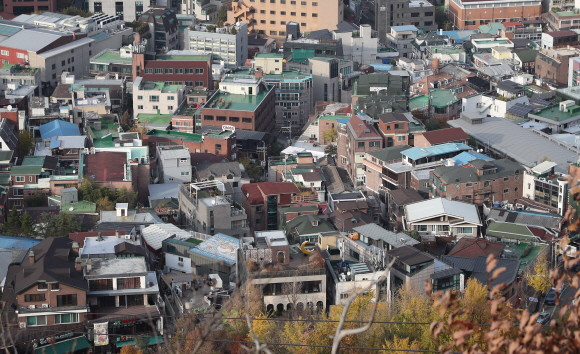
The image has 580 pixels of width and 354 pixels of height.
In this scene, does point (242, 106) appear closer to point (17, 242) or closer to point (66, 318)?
point (17, 242)

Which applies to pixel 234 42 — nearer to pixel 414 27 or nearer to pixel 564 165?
pixel 414 27

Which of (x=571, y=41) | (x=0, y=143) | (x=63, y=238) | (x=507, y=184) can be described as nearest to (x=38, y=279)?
(x=63, y=238)

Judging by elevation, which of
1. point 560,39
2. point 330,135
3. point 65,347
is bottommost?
point 65,347

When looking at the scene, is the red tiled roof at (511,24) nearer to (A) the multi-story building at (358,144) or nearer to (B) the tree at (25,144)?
(A) the multi-story building at (358,144)

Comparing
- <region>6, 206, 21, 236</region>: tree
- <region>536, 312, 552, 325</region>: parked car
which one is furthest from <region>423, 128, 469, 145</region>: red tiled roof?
<region>6, 206, 21, 236</region>: tree

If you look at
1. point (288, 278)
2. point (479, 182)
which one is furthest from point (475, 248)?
point (288, 278)

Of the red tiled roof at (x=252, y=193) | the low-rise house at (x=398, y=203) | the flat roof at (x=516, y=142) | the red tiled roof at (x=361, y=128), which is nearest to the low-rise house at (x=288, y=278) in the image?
the low-rise house at (x=398, y=203)
